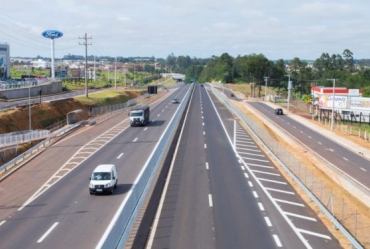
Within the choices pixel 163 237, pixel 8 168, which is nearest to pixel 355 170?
pixel 163 237

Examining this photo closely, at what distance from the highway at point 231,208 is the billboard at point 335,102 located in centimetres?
4552

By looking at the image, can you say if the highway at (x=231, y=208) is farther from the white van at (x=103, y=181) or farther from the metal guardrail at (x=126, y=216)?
the white van at (x=103, y=181)

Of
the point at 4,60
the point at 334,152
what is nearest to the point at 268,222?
the point at 334,152

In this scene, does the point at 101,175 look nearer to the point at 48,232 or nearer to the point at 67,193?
the point at 67,193

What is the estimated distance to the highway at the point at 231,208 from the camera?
2327cm

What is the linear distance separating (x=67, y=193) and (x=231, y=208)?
11062 millimetres

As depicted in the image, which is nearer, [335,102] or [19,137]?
[19,137]

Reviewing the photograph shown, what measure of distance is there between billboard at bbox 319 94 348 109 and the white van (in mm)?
65700

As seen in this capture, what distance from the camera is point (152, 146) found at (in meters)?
50.4

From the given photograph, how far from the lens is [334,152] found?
2167 inches

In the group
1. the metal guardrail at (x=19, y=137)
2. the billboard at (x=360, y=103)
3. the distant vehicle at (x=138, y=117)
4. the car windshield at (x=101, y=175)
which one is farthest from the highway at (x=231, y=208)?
the billboard at (x=360, y=103)

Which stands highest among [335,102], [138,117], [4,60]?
[4,60]

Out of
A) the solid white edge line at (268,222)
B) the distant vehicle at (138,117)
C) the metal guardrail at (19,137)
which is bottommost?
the solid white edge line at (268,222)

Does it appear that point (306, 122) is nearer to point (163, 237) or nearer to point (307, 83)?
point (163, 237)
